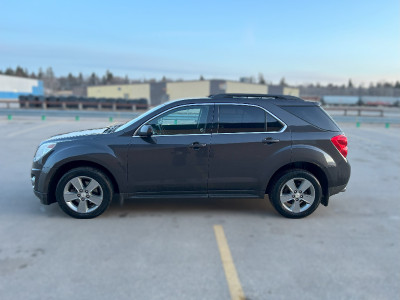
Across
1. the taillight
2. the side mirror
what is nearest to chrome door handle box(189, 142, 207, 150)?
the side mirror

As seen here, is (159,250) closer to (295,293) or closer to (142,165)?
(142,165)

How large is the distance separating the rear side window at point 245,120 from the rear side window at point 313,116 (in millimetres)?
314

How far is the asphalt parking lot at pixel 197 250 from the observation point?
108 inches

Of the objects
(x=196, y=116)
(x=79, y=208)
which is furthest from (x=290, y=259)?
(x=79, y=208)

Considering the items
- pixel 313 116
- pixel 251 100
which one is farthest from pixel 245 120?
pixel 313 116

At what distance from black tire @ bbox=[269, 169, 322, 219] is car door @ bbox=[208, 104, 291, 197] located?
0.18 metres

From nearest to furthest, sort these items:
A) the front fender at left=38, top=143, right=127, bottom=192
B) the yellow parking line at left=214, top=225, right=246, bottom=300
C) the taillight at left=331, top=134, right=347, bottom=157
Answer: the yellow parking line at left=214, top=225, right=246, bottom=300 → the front fender at left=38, top=143, right=127, bottom=192 → the taillight at left=331, top=134, right=347, bottom=157

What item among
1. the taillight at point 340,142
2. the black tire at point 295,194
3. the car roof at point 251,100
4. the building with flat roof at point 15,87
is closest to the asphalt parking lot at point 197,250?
the black tire at point 295,194

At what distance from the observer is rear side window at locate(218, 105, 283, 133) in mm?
4238

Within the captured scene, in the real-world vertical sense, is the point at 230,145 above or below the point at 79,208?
above

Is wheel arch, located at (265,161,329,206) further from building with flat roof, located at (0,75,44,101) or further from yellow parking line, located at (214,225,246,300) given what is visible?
building with flat roof, located at (0,75,44,101)

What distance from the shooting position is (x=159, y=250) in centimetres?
340

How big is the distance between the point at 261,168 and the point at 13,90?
72.8 metres

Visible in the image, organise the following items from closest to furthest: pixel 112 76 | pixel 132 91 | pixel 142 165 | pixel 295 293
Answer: pixel 295 293 < pixel 142 165 < pixel 132 91 < pixel 112 76
